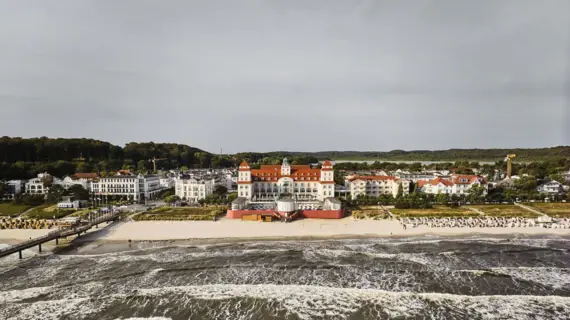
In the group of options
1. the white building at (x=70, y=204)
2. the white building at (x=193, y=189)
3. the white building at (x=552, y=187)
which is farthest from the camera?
the white building at (x=552, y=187)

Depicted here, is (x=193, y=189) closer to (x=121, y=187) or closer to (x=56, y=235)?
(x=121, y=187)

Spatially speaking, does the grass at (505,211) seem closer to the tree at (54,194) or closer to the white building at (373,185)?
the white building at (373,185)

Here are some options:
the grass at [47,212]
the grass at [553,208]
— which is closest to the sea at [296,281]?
the grass at [553,208]

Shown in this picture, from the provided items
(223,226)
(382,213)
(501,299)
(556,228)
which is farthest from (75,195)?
(556,228)

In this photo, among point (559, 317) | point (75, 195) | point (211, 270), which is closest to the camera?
point (559, 317)

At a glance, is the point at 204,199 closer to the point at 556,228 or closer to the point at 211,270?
the point at 211,270

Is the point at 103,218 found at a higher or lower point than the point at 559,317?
higher
